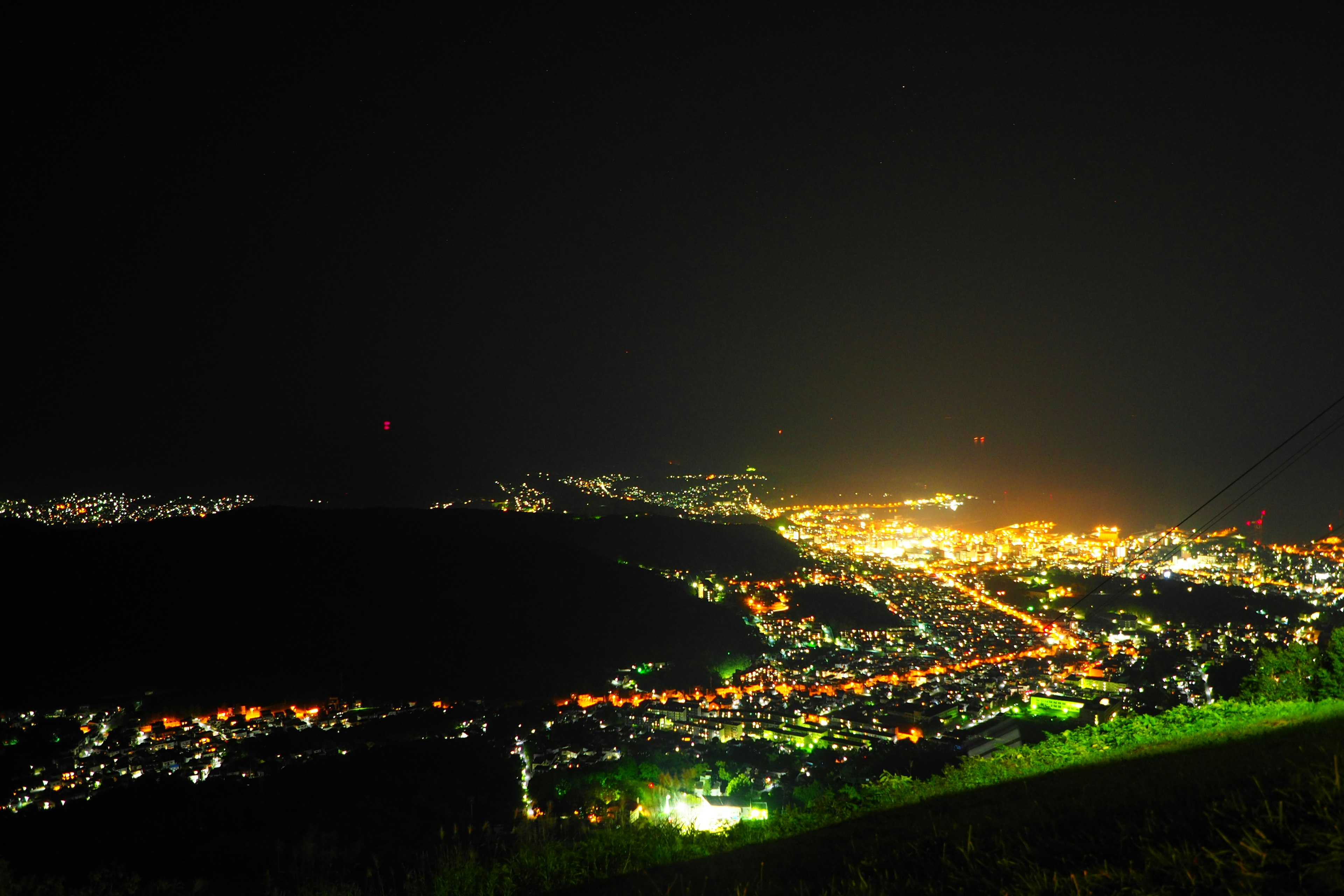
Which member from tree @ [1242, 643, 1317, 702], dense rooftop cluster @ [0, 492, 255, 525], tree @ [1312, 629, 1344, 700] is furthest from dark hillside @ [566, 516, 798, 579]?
tree @ [1312, 629, 1344, 700]

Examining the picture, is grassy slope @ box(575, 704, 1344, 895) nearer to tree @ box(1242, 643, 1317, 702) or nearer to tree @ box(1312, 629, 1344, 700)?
tree @ box(1312, 629, 1344, 700)

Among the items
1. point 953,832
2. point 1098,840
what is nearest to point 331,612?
point 953,832

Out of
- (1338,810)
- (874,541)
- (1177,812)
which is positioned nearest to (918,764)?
(1177,812)

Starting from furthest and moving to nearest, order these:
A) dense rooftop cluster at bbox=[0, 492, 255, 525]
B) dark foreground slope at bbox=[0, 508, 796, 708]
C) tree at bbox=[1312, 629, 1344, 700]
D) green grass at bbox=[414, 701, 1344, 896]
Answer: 1. dense rooftop cluster at bbox=[0, 492, 255, 525]
2. dark foreground slope at bbox=[0, 508, 796, 708]
3. tree at bbox=[1312, 629, 1344, 700]
4. green grass at bbox=[414, 701, 1344, 896]

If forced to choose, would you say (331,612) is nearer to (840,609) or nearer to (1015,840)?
(840,609)

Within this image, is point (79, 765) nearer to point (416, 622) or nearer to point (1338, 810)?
point (416, 622)

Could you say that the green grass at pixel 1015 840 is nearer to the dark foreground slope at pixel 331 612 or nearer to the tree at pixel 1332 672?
the tree at pixel 1332 672

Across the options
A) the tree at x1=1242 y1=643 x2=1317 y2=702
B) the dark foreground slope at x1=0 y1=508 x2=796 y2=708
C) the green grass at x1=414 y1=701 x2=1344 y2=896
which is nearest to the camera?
the green grass at x1=414 y1=701 x2=1344 y2=896

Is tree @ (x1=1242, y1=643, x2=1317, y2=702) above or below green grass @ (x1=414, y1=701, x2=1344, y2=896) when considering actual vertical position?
below

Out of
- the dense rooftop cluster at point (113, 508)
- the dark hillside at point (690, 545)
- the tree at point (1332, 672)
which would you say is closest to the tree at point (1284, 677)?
the tree at point (1332, 672)
